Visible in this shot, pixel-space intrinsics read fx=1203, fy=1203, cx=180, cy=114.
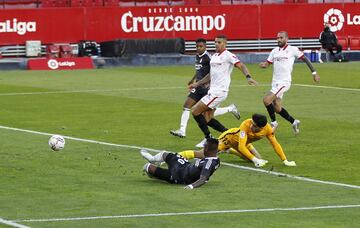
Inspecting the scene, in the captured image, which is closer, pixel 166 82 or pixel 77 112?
pixel 77 112

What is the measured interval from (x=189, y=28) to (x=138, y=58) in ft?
11.9

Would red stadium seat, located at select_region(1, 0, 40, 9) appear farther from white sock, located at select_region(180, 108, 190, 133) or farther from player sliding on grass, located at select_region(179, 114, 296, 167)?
player sliding on grass, located at select_region(179, 114, 296, 167)

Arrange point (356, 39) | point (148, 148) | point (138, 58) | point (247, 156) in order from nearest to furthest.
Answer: point (247, 156) < point (148, 148) < point (138, 58) < point (356, 39)

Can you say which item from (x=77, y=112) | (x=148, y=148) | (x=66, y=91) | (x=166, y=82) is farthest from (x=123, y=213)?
(x=166, y=82)

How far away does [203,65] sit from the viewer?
26844mm

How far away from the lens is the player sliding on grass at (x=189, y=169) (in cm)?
1866

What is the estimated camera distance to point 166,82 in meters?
45.0

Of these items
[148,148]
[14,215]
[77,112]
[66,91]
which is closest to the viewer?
[14,215]

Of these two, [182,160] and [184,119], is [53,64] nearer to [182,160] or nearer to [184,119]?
[184,119]

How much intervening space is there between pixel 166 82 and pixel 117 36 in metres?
12.5

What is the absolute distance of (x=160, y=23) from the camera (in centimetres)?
5744

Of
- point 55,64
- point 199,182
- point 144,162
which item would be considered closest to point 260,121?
point 144,162

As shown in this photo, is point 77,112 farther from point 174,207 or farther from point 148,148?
point 174,207

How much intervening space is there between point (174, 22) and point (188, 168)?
128 feet
